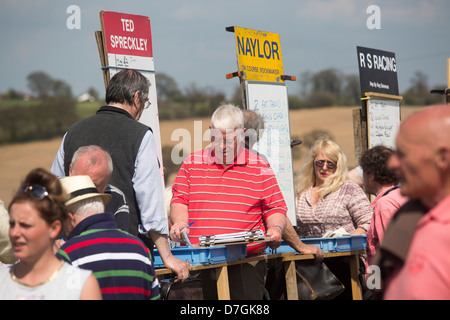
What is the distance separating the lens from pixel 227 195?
3.88 meters

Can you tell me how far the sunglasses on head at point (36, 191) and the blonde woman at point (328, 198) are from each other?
303 cm

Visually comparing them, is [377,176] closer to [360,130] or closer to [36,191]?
[36,191]

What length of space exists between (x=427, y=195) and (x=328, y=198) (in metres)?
3.37

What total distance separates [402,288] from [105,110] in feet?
8.20

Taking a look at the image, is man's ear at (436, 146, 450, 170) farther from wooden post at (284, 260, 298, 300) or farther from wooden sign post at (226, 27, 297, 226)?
wooden sign post at (226, 27, 297, 226)

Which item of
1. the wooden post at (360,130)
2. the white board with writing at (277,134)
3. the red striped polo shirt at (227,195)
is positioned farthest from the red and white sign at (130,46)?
the wooden post at (360,130)

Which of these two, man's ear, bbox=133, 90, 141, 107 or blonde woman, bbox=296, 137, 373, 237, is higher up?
man's ear, bbox=133, 90, 141, 107

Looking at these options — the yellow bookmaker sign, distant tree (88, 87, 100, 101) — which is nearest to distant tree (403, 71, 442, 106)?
distant tree (88, 87, 100, 101)

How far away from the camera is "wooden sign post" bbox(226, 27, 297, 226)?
5893mm

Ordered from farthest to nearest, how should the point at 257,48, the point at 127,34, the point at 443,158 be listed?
the point at 257,48
the point at 127,34
the point at 443,158

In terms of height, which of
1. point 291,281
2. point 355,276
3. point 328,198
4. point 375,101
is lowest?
point 355,276

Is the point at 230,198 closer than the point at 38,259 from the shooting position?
No

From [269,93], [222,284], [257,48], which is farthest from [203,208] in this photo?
[257,48]
